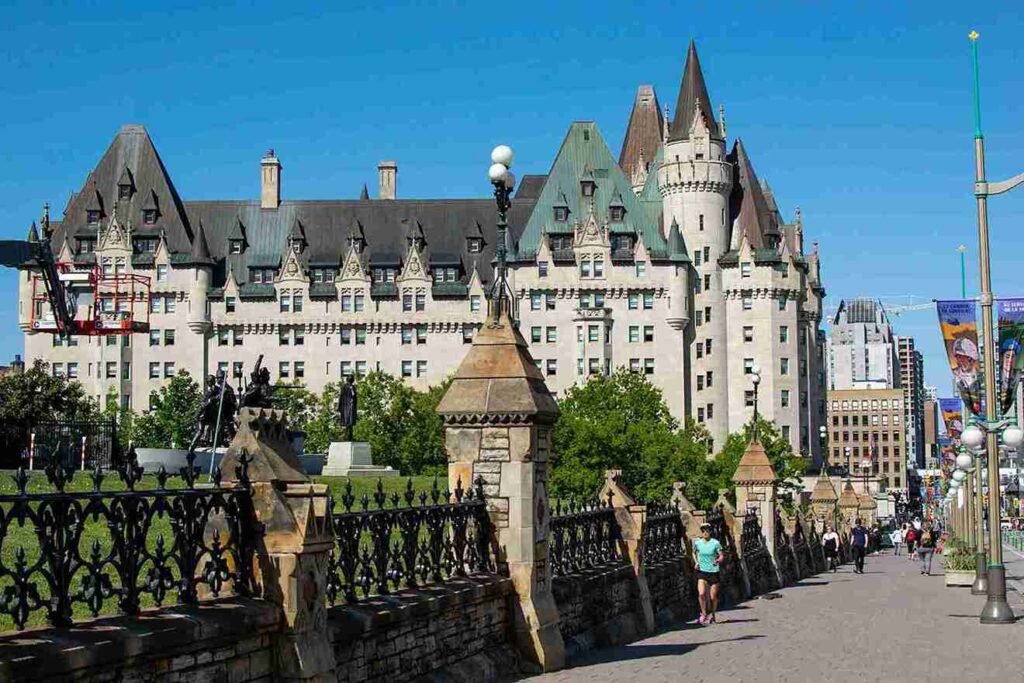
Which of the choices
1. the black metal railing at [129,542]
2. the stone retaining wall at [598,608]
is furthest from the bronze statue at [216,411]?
the black metal railing at [129,542]

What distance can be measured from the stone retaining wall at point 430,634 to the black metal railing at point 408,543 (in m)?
0.23

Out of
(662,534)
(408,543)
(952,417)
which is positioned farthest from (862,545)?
(408,543)

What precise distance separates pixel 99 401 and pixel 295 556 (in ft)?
396

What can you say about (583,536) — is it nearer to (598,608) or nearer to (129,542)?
(598,608)

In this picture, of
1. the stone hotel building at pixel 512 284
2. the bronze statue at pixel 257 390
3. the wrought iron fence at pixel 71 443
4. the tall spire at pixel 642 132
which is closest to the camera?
the bronze statue at pixel 257 390

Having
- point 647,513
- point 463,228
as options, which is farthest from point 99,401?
point 647,513

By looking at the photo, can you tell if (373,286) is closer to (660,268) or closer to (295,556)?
(660,268)

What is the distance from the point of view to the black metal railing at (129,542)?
10.4 metres

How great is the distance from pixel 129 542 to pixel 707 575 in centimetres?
1628

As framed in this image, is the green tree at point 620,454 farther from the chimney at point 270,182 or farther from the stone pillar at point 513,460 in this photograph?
the stone pillar at point 513,460

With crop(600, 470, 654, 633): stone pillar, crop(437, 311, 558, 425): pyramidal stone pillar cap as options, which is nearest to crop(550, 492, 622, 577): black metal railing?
crop(600, 470, 654, 633): stone pillar

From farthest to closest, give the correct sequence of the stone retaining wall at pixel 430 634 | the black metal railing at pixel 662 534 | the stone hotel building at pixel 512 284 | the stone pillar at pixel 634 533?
the stone hotel building at pixel 512 284 < the black metal railing at pixel 662 534 < the stone pillar at pixel 634 533 < the stone retaining wall at pixel 430 634

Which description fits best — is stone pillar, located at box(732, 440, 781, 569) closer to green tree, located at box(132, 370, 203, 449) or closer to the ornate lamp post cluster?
the ornate lamp post cluster

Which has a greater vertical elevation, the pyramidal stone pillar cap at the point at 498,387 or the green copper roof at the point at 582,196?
the green copper roof at the point at 582,196
